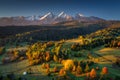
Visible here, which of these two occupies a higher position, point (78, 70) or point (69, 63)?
point (69, 63)

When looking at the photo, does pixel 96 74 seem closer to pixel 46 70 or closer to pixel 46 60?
pixel 46 70

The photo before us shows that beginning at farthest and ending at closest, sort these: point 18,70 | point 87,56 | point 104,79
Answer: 1. point 87,56
2. point 18,70
3. point 104,79

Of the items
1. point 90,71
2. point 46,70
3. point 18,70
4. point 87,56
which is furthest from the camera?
point 87,56

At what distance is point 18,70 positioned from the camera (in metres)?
78.5

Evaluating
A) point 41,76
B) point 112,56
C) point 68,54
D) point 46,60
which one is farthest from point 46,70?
point 112,56

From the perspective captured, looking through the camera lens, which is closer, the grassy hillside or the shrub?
the grassy hillside

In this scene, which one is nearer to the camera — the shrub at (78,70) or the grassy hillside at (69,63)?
the grassy hillside at (69,63)

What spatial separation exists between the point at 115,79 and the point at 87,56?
23847 mm

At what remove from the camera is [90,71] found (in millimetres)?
65625

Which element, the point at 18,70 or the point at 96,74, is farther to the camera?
the point at 18,70

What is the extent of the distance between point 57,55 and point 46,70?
12.6m

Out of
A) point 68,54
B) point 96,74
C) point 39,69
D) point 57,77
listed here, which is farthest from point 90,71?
point 68,54

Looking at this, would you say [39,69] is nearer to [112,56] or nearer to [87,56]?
[87,56]

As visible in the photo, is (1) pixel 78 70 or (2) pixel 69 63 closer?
(1) pixel 78 70
